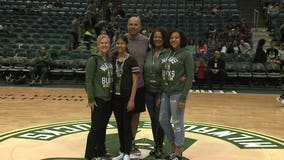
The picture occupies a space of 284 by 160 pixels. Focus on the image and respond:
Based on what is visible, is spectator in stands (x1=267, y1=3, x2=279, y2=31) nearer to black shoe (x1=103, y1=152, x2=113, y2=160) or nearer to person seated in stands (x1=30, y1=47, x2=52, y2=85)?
person seated in stands (x1=30, y1=47, x2=52, y2=85)

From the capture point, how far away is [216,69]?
37.0 ft

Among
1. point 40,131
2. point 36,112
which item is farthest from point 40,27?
point 40,131

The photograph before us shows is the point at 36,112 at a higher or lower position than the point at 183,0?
lower

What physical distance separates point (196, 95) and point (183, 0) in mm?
9205

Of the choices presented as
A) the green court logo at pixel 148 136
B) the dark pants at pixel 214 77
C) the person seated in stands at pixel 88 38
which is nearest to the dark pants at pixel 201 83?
the dark pants at pixel 214 77

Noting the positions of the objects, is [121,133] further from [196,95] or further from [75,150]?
[196,95]

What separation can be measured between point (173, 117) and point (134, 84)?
57 cm

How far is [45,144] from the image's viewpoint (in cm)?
532

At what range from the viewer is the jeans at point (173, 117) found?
4.51 metres

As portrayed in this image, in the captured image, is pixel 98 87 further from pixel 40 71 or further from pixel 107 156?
pixel 40 71

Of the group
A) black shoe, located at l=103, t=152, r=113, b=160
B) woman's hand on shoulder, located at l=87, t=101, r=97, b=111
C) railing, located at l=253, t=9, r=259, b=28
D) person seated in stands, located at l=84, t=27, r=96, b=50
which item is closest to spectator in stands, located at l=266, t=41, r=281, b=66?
railing, located at l=253, t=9, r=259, b=28

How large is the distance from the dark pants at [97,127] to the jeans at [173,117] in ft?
2.04

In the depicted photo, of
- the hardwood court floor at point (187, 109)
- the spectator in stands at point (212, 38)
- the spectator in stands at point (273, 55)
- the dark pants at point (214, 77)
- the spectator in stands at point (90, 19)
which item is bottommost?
the hardwood court floor at point (187, 109)

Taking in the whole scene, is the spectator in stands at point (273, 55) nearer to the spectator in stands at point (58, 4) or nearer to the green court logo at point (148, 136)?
the green court logo at point (148, 136)
